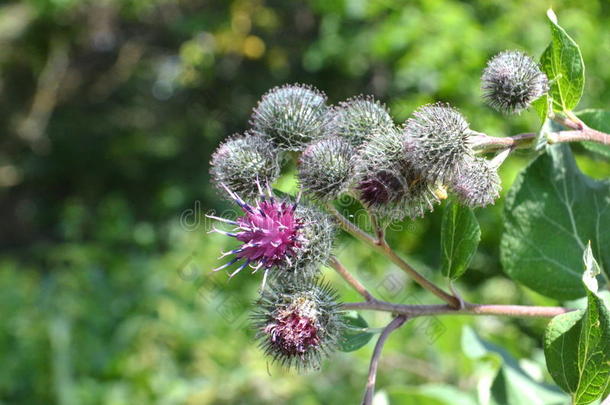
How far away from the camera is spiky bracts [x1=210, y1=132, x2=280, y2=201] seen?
1.57m

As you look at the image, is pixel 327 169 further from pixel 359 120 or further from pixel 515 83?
pixel 515 83

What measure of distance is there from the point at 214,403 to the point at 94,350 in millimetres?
975

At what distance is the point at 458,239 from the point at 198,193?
5.71 metres

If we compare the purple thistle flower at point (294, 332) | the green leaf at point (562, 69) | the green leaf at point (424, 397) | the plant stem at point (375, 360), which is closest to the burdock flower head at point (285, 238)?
the purple thistle flower at point (294, 332)

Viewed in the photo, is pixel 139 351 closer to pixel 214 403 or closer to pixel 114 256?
pixel 214 403

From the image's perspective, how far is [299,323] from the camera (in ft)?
4.50

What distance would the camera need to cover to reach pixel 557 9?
17.5 ft

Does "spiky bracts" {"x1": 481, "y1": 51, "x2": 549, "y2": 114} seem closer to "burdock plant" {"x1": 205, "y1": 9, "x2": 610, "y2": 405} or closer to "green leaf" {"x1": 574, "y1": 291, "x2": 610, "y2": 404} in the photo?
"burdock plant" {"x1": 205, "y1": 9, "x2": 610, "y2": 405}

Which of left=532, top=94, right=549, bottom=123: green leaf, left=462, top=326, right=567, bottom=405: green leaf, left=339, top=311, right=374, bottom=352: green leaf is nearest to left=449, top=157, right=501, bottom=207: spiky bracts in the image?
left=532, top=94, right=549, bottom=123: green leaf

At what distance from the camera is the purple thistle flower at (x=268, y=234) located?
1428 mm

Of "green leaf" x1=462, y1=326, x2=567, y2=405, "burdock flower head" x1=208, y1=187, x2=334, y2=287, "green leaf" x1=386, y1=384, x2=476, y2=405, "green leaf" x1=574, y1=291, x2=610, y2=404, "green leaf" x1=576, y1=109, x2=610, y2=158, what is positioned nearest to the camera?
"green leaf" x1=574, y1=291, x2=610, y2=404

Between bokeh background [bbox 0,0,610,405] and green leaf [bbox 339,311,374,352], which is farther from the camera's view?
bokeh background [bbox 0,0,610,405]

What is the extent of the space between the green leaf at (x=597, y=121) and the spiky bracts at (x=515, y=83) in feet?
0.71

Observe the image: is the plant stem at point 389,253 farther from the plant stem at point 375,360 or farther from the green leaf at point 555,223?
the green leaf at point 555,223
